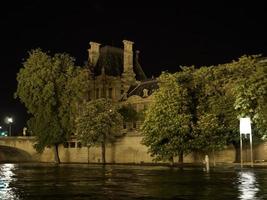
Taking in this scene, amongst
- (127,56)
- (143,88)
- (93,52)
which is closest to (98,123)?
(143,88)

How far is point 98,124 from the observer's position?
271 ft

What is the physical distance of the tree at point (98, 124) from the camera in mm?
83125

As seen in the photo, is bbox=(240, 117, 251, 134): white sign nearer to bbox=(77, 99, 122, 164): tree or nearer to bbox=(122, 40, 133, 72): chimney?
bbox=(77, 99, 122, 164): tree

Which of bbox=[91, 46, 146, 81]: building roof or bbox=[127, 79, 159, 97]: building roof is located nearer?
bbox=[127, 79, 159, 97]: building roof

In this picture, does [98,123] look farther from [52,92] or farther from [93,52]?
[93,52]

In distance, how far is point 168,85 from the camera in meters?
69.1

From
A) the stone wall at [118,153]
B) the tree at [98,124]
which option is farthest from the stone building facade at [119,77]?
the tree at [98,124]

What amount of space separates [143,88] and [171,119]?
114 feet

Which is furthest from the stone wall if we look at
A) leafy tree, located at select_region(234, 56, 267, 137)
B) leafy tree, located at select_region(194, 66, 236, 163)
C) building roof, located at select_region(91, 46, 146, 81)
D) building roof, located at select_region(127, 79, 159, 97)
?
building roof, located at select_region(91, 46, 146, 81)

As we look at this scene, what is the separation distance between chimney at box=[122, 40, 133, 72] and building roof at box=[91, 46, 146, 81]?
2.81 m

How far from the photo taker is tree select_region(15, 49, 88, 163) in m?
84.2

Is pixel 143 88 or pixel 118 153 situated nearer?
pixel 118 153

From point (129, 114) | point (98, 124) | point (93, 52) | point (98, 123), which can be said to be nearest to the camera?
point (98, 124)

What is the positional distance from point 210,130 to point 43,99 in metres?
30.6
